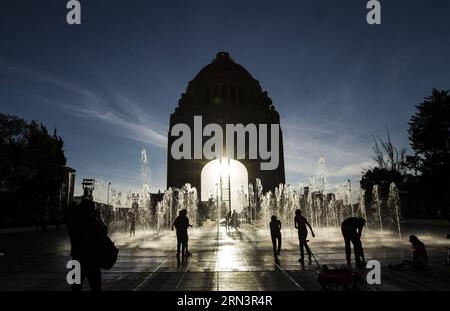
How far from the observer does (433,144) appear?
37.6 metres

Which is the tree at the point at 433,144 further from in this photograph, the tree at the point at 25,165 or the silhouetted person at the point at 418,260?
the tree at the point at 25,165

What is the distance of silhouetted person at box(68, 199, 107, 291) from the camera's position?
5.11m

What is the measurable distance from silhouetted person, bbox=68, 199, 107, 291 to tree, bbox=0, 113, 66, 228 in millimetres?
30135

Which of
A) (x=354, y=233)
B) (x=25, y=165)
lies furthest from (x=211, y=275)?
(x=25, y=165)

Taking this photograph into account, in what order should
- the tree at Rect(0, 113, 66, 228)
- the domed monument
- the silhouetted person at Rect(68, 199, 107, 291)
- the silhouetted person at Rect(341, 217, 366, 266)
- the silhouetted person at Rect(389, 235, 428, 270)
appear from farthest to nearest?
1. the domed monument
2. the tree at Rect(0, 113, 66, 228)
3. the silhouetted person at Rect(341, 217, 366, 266)
4. the silhouetted person at Rect(389, 235, 428, 270)
5. the silhouetted person at Rect(68, 199, 107, 291)

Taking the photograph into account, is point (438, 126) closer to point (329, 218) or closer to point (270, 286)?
point (329, 218)

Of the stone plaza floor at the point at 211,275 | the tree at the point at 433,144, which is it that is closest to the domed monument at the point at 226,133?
the tree at the point at 433,144

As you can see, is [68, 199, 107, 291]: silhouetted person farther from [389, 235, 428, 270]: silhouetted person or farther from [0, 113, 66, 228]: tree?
[0, 113, 66, 228]: tree

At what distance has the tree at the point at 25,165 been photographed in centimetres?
3009

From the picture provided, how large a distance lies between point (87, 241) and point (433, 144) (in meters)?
41.9

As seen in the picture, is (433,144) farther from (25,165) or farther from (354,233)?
(25,165)

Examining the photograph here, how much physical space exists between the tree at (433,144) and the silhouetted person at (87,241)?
38.0 metres

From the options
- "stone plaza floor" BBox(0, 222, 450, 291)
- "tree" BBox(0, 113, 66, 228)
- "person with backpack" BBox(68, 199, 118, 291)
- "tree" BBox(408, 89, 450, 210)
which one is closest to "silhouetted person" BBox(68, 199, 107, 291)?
"person with backpack" BBox(68, 199, 118, 291)

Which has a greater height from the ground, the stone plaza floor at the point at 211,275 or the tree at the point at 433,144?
the tree at the point at 433,144
